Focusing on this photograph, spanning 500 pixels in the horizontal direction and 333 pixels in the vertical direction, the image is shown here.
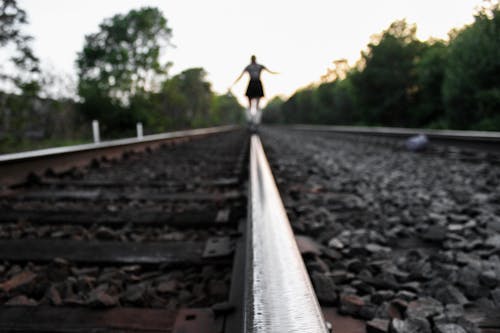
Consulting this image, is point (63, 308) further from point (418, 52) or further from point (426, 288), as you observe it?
point (418, 52)

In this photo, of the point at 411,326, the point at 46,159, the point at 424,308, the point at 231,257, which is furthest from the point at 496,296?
the point at 46,159

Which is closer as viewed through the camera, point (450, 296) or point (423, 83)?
point (450, 296)

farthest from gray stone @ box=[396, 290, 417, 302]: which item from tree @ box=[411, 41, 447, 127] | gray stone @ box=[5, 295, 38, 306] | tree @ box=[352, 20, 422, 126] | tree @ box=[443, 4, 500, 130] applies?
tree @ box=[352, 20, 422, 126]

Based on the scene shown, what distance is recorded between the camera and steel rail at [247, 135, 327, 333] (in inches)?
24.3

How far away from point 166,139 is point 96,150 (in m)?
3.69

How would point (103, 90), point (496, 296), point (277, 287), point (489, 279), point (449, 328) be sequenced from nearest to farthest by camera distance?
point (277, 287) < point (449, 328) < point (496, 296) < point (489, 279) < point (103, 90)

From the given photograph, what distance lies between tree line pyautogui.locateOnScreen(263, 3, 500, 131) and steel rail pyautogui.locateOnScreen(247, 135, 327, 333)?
2782 millimetres

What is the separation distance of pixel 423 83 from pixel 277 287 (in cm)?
2384

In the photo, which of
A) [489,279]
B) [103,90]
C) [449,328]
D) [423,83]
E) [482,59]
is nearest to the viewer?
[449,328]

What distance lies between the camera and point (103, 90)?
30328 millimetres

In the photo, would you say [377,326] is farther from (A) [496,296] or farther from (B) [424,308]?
(A) [496,296]

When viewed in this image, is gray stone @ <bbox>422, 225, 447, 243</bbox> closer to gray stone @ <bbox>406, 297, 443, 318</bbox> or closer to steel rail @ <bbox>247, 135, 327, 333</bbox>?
gray stone @ <bbox>406, 297, 443, 318</bbox>

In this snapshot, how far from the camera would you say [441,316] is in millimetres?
1209

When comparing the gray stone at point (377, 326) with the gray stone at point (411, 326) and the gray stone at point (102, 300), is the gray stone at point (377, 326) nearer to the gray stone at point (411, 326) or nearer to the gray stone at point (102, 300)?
Answer: the gray stone at point (411, 326)
